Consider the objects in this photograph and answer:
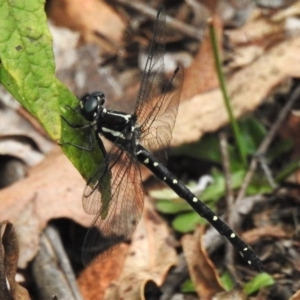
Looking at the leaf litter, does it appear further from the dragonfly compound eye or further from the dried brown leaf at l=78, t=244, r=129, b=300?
the dragonfly compound eye

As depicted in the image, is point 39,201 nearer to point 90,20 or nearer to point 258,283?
point 258,283

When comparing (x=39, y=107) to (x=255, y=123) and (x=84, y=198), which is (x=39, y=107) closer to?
(x=84, y=198)

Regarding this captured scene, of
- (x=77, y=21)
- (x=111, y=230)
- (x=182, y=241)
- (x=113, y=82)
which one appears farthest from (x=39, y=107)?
(x=77, y=21)

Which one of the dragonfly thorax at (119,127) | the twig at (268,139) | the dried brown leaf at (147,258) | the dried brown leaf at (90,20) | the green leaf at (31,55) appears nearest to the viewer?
the green leaf at (31,55)

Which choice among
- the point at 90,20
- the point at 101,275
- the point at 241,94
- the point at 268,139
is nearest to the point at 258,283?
the point at 101,275

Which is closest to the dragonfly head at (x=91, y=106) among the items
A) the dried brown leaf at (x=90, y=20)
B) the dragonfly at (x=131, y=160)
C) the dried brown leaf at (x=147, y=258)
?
the dragonfly at (x=131, y=160)

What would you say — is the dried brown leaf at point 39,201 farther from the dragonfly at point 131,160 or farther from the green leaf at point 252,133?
the green leaf at point 252,133

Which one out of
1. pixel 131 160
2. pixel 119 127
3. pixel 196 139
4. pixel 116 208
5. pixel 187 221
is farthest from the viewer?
pixel 196 139
